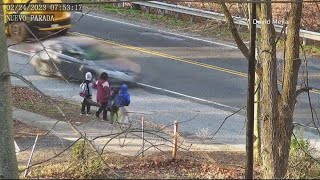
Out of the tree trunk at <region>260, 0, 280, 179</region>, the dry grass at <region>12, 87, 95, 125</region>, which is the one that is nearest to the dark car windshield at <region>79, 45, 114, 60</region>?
the dry grass at <region>12, 87, 95, 125</region>

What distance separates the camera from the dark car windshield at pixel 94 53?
17.5 metres

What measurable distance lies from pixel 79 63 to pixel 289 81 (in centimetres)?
952

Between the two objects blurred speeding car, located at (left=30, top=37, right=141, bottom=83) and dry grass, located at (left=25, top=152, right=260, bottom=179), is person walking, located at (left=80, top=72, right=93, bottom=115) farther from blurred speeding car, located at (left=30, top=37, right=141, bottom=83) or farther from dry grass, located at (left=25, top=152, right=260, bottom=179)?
dry grass, located at (left=25, top=152, right=260, bottom=179)

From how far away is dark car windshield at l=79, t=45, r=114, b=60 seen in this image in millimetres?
17516

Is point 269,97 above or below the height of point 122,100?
above

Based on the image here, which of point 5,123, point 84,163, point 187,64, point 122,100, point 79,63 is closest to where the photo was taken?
point 5,123

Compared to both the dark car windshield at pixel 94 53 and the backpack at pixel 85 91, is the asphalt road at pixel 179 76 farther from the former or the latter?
the backpack at pixel 85 91

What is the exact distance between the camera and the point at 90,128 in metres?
13.6

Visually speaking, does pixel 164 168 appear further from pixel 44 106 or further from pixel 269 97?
pixel 44 106

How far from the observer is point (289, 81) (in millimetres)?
8547

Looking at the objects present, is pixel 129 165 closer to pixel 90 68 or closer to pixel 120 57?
pixel 90 68

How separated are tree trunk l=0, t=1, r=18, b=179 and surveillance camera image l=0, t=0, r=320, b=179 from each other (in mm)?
12

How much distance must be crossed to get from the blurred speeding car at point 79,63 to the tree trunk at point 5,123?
954 cm

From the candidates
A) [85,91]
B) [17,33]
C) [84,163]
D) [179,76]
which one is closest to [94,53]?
[179,76]
